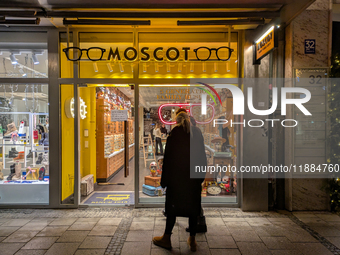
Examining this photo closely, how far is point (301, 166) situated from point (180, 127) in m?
3.05

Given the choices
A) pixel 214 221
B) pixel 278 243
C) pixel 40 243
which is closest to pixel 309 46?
pixel 278 243

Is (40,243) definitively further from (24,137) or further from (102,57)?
(102,57)

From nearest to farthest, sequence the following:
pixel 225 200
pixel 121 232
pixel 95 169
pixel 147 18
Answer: pixel 121 232, pixel 147 18, pixel 225 200, pixel 95 169

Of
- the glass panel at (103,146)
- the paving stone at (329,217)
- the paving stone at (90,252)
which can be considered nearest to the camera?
the paving stone at (90,252)

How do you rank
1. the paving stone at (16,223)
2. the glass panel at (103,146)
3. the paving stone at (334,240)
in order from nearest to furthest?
the paving stone at (334,240), the paving stone at (16,223), the glass panel at (103,146)

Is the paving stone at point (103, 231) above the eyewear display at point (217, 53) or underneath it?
underneath

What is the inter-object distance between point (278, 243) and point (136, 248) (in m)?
2.08

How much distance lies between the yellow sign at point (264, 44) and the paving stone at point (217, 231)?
310 centimetres

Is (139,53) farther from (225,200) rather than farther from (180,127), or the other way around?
(225,200)

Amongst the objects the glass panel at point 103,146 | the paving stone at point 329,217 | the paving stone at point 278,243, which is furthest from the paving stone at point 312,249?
the glass panel at point 103,146

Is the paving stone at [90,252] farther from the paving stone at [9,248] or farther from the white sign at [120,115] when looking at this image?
the white sign at [120,115]

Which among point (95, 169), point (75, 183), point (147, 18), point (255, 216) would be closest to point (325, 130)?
point (255, 216)

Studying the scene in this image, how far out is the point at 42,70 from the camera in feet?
15.8

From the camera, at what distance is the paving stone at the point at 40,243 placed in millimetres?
3180
